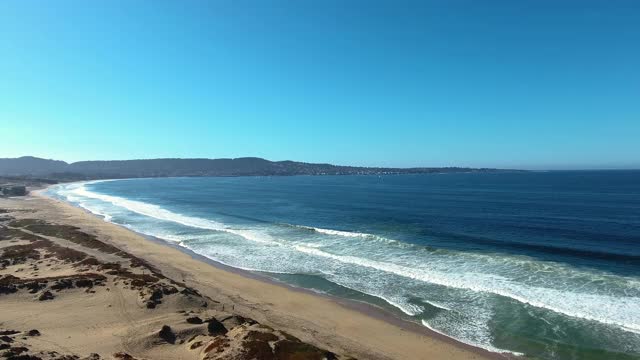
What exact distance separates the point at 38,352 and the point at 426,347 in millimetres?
15976

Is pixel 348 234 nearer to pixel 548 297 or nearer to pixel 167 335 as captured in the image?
pixel 548 297

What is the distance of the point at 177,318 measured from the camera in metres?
21.5

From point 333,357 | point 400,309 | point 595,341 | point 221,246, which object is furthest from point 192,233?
point 595,341

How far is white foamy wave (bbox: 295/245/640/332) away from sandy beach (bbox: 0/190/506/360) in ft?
23.7

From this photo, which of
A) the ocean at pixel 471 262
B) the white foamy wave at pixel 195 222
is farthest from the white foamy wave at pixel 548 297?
the white foamy wave at pixel 195 222

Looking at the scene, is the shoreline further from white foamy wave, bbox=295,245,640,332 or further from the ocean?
white foamy wave, bbox=295,245,640,332

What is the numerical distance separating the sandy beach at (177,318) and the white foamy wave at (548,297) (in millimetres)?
7214

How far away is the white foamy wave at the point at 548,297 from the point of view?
74.1ft

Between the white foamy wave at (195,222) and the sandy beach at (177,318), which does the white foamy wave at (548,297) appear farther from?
the white foamy wave at (195,222)

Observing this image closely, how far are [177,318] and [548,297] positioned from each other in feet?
68.8

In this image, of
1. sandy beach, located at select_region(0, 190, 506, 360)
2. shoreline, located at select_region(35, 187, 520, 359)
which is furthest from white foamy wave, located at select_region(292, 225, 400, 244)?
sandy beach, located at select_region(0, 190, 506, 360)

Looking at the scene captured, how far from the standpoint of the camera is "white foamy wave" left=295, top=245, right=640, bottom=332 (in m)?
22.6

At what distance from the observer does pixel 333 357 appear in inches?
692

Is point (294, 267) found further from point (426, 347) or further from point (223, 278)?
point (426, 347)
